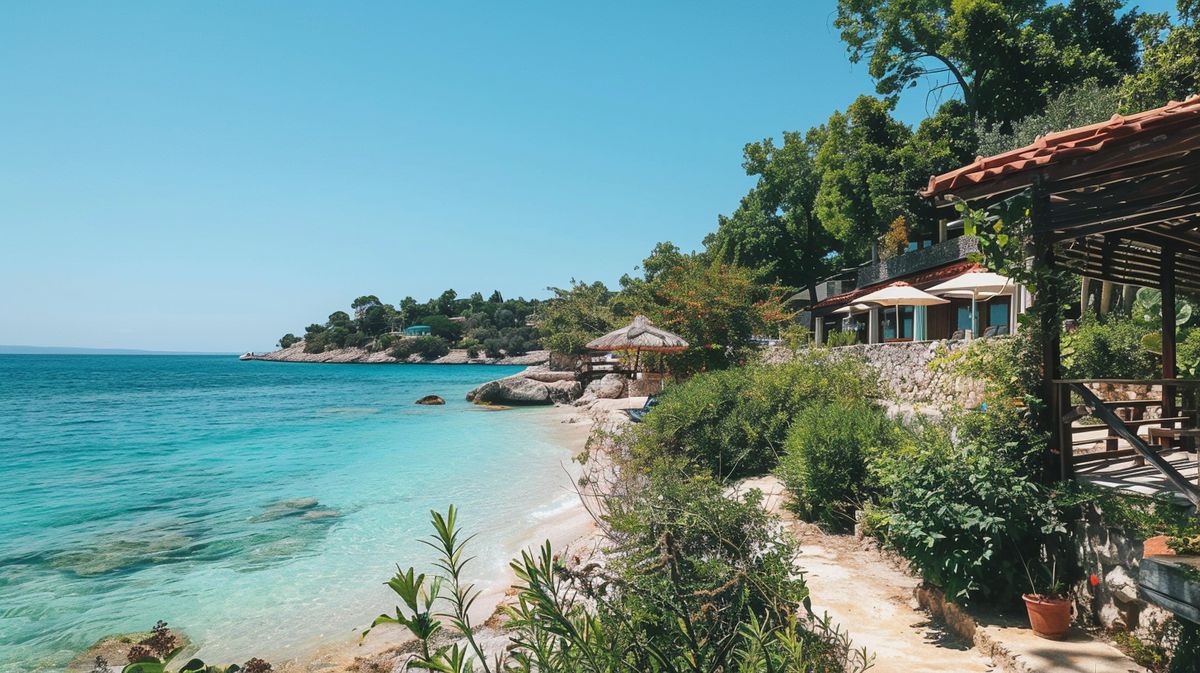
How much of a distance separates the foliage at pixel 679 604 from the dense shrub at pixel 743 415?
6728 mm

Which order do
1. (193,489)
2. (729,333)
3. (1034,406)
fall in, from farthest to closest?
(729,333) → (193,489) → (1034,406)

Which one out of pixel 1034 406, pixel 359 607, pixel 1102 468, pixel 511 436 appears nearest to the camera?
pixel 1034 406

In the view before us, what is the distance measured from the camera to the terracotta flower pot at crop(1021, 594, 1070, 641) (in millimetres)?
4102

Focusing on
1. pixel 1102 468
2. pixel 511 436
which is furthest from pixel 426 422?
pixel 1102 468

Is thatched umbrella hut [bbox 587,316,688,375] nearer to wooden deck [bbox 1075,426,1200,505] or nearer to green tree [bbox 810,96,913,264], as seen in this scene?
A: green tree [bbox 810,96,913,264]

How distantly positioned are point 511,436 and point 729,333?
8.15 meters

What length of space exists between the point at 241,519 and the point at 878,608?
466 inches

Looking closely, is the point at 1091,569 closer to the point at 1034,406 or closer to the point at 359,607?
the point at 1034,406

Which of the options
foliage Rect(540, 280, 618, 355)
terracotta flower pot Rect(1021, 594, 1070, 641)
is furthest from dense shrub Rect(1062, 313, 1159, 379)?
foliage Rect(540, 280, 618, 355)

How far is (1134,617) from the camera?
13.0ft

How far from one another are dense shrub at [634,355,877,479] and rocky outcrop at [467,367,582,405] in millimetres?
22549

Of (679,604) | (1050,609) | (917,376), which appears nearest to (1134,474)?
(1050,609)

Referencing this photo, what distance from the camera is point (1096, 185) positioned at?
414cm

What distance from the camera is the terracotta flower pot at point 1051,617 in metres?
4.10
